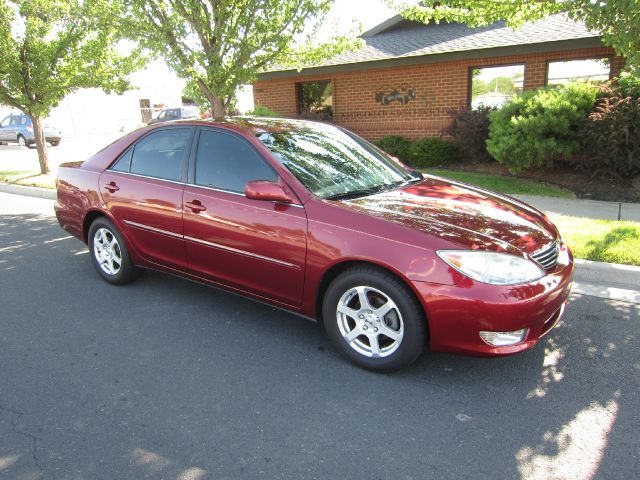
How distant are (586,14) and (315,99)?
10167 mm

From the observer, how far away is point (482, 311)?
288cm

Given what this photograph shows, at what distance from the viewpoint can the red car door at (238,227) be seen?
11.5 feet

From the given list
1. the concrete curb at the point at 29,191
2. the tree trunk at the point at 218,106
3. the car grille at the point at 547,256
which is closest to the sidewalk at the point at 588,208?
the car grille at the point at 547,256

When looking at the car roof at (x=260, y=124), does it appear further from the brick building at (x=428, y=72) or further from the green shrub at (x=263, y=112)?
the green shrub at (x=263, y=112)

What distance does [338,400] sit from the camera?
3.04 metres

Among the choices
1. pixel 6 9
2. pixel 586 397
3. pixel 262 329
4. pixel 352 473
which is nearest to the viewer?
pixel 352 473

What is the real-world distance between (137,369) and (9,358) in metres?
0.99

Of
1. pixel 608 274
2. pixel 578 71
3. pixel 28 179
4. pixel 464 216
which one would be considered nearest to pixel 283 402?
pixel 464 216

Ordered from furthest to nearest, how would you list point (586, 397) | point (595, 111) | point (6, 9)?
point (6, 9) → point (595, 111) → point (586, 397)

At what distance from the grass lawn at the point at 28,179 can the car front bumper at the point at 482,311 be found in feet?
34.0

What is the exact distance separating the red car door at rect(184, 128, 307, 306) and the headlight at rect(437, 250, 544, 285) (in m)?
1.00

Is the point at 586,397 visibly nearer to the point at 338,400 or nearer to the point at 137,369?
the point at 338,400

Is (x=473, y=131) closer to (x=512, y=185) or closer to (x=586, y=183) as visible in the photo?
(x=512, y=185)

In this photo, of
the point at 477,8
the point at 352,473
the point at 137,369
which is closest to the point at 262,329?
the point at 137,369
